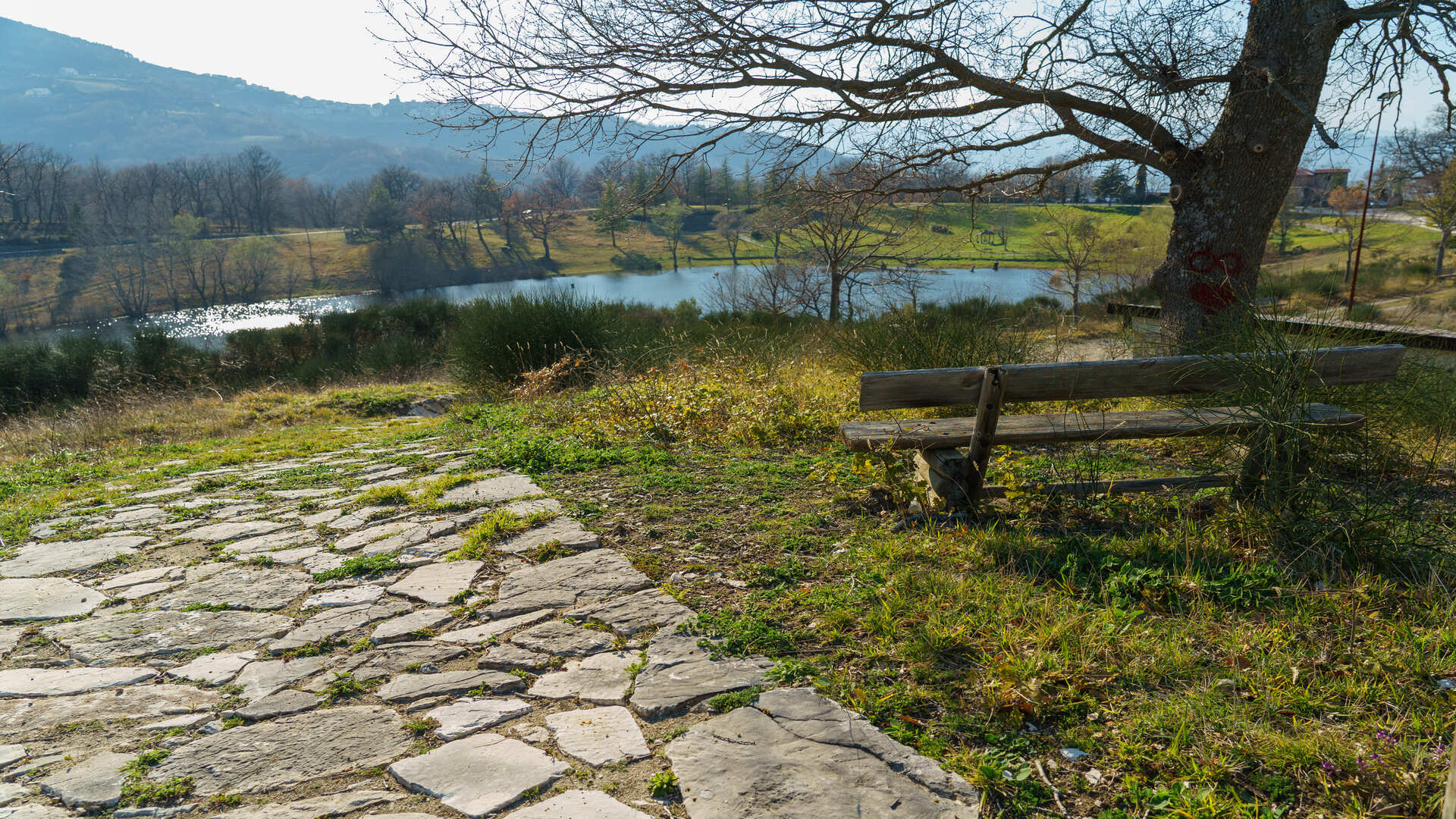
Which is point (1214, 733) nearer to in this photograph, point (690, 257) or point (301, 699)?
point (301, 699)

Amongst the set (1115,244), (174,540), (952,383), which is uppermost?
(1115,244)

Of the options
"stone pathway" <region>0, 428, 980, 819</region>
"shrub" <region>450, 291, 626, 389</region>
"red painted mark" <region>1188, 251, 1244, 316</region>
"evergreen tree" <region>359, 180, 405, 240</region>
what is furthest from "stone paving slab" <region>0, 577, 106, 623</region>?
"evergreen tree" <region>359, 180, 405, 240</region>

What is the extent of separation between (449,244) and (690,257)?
23.7m

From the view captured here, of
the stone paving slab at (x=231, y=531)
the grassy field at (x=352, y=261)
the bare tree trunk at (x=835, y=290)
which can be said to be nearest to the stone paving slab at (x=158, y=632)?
the stone paving slab at (x=231, y=531)

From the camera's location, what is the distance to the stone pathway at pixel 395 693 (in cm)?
189

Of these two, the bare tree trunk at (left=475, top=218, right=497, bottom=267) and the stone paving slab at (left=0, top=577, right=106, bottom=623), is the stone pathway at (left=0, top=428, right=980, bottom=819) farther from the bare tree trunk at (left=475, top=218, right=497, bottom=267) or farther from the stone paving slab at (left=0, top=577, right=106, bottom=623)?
the bare tree trunk at (left=475, top=218, right=497, bottom=267)

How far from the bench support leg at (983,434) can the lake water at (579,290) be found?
15.8 meters

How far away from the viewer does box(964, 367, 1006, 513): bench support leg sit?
342cm

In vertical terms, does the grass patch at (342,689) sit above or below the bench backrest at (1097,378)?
below

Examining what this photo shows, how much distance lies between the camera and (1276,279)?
18234 mm

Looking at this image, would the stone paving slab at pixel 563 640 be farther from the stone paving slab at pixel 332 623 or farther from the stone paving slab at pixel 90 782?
the stone paving slab at pixel 90 782

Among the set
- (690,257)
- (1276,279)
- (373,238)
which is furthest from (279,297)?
(1276,279)

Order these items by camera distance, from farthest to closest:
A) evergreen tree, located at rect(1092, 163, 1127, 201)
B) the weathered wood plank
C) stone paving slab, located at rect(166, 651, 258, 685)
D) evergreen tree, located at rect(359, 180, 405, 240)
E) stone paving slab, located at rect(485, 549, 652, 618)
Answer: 1. evergreen tree, located at rect(359, 180, 405, 240)
2. evergreen tree, located at rect(1092, 163, 1127, 201)
3. the weathered wood plank
4. stone paving slab, located at rect(485, 549, 652, 618)
5. stone paving slab, located at rect(166, 651, 258, 685)

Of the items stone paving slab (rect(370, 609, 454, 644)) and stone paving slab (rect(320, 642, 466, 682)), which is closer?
stone paving slab (rect(320, 642, 466, 682))
